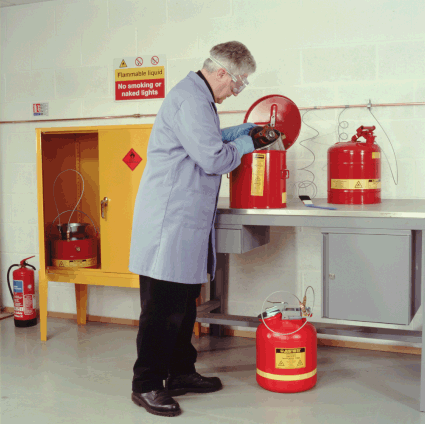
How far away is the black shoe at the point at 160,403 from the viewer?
2.21 meters

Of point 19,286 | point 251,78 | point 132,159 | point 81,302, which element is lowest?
point 81,302

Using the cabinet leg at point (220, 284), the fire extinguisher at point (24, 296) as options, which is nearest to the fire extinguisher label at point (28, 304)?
the fire extinguisher at point (24, 296)

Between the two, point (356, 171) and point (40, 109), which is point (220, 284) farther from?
point (40, 109)

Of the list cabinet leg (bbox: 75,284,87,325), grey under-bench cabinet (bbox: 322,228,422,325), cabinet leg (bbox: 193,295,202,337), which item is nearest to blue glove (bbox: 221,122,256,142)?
grey under-bench cabinet (bbox: 322,228,422,325)

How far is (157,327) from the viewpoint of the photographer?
2.22 meters

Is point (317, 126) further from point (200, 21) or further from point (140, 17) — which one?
point (140, 17)

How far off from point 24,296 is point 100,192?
1041 mm

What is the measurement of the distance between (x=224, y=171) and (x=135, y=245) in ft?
1.71

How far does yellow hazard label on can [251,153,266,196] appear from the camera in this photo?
2.36 metres

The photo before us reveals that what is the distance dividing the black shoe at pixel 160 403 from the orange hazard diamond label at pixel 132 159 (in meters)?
1.41

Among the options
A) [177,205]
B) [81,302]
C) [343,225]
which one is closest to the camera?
[177,205]

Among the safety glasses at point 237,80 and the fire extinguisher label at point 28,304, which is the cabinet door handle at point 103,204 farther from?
the safety glasses at point 237,80

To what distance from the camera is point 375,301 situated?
223cm

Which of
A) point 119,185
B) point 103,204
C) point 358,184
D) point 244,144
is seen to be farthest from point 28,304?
point 358,184
